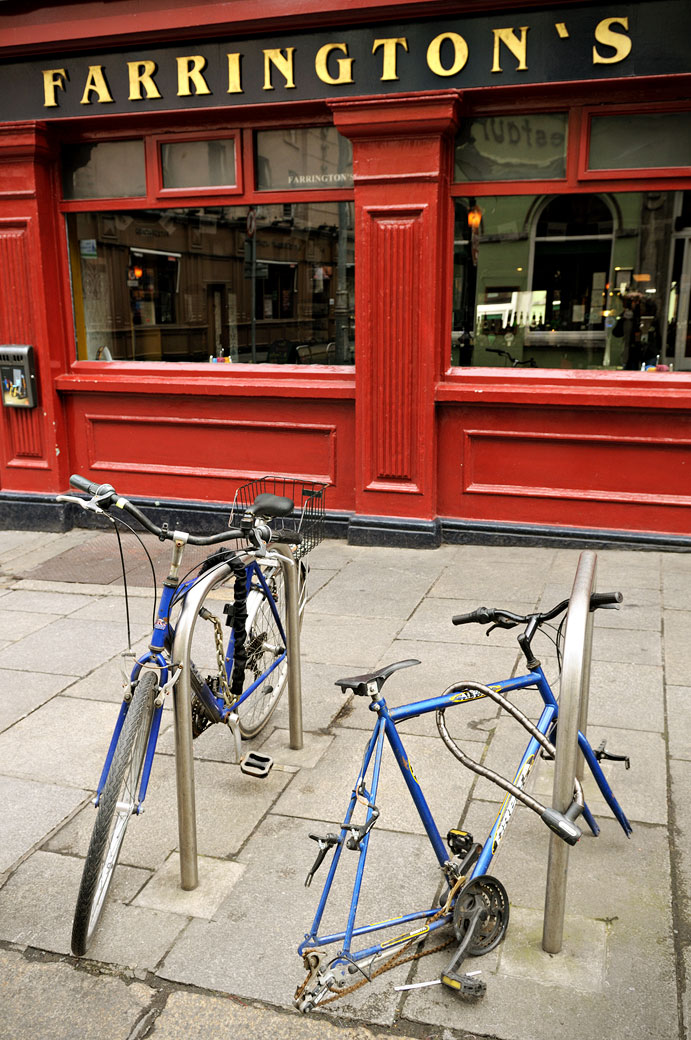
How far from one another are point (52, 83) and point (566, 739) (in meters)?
7.06

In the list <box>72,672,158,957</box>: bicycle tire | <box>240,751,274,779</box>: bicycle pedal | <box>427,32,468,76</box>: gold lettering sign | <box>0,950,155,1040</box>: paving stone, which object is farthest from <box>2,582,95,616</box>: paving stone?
<box>427,32,468,76</box>: gold lettering sign

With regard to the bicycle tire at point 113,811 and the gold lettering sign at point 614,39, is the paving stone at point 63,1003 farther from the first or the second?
the gold lettering sign at point 614,39

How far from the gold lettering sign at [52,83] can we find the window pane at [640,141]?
4229mm

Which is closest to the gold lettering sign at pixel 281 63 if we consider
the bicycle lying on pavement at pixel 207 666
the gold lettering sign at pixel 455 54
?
the gold lettering sign at pixel 455 54

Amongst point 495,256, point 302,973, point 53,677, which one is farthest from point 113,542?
point 302,973

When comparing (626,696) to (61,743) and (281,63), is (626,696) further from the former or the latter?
(281,63)

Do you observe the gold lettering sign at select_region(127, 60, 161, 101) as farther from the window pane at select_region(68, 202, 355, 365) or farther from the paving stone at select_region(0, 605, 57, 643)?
the paving stone at select_region(0, 605, 57, 643)

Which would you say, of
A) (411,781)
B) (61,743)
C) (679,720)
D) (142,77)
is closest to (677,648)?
(679,720)

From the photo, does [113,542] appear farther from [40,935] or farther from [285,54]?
[40,935]

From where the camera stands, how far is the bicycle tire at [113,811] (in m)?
Result: 2.81

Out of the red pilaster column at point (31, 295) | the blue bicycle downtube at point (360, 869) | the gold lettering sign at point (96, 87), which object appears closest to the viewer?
the blue bicycle downtube at point (360, 869)

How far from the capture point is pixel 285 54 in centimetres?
677

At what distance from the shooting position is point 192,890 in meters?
3.14

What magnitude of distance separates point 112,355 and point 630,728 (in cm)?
579
